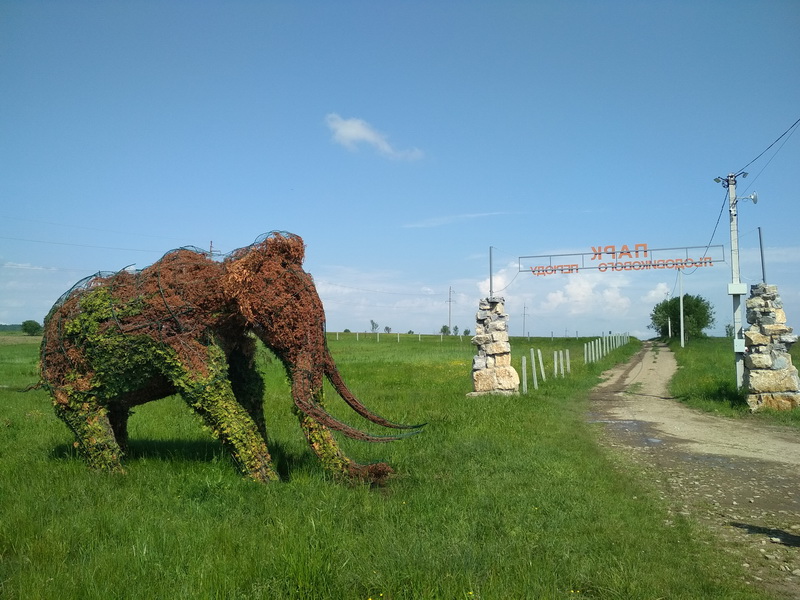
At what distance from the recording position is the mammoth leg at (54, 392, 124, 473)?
25.3ft

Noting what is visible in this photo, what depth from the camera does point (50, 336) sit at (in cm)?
789

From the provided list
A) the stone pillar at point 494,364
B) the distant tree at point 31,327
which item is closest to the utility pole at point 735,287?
the stone pillar at point 494,364

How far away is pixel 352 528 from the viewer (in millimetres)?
5734

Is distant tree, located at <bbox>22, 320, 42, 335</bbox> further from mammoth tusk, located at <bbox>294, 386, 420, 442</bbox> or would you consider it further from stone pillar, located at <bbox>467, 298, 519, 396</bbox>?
mammoth tusk, located at <bbox>294, 386, 420, 442</bbox>

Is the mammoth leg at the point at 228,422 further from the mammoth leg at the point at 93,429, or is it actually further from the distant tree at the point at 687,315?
the distant tree at the point at 687,315

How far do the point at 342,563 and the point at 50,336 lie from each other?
17.2 feet

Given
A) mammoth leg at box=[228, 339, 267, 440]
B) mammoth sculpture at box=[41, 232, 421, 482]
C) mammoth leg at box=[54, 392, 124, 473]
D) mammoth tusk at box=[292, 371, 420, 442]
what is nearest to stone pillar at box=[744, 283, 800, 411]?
mammoth sculpture at box=[41, 232, 421, 482]

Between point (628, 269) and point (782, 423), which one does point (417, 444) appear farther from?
point (628, 269)

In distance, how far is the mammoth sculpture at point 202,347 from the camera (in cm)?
679

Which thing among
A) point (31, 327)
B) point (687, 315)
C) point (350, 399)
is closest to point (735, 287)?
point (350, 399)

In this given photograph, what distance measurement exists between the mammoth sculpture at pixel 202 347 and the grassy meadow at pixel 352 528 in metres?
0.59

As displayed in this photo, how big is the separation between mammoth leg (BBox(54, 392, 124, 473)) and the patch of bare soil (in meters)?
6.77

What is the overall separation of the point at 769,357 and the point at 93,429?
47.0 feet

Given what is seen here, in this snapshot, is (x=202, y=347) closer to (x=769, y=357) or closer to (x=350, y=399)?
(x=350, y=399)
